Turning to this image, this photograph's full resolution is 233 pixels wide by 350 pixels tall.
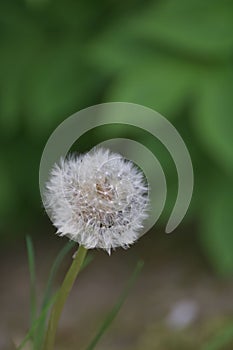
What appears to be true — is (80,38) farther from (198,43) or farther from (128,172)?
(128,172)

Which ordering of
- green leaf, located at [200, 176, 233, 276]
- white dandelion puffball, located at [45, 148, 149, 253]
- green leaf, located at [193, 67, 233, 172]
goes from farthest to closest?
green leaf, located at [200, 176, 233, 276] → green leaf, located at [193, 67, 233, 172] → white dandelion puffball, located at [45, 148, 149, 253]

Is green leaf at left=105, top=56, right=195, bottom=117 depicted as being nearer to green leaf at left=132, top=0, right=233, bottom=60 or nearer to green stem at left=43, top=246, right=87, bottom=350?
green leaf at left=132, top=0, right=233, bottom=60

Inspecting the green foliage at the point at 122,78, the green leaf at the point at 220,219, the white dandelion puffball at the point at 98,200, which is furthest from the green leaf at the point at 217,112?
the white dandelion puffball at the point at 98,200

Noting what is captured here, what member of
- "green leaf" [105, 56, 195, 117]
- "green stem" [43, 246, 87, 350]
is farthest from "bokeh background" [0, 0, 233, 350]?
"green stem" [43, 246, 87, 350]

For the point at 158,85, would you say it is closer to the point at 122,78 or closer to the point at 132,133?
the point at 122,78

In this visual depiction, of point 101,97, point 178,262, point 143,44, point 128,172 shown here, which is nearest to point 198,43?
point 143,44

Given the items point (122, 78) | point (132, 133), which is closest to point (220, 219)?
point (132, 133)

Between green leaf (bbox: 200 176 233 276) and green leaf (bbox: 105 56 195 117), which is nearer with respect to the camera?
green leaf (bbox: 105 56 195 117)

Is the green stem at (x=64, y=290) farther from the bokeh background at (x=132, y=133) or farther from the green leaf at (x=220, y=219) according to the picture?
the green leaf at (x=220, y=219)
